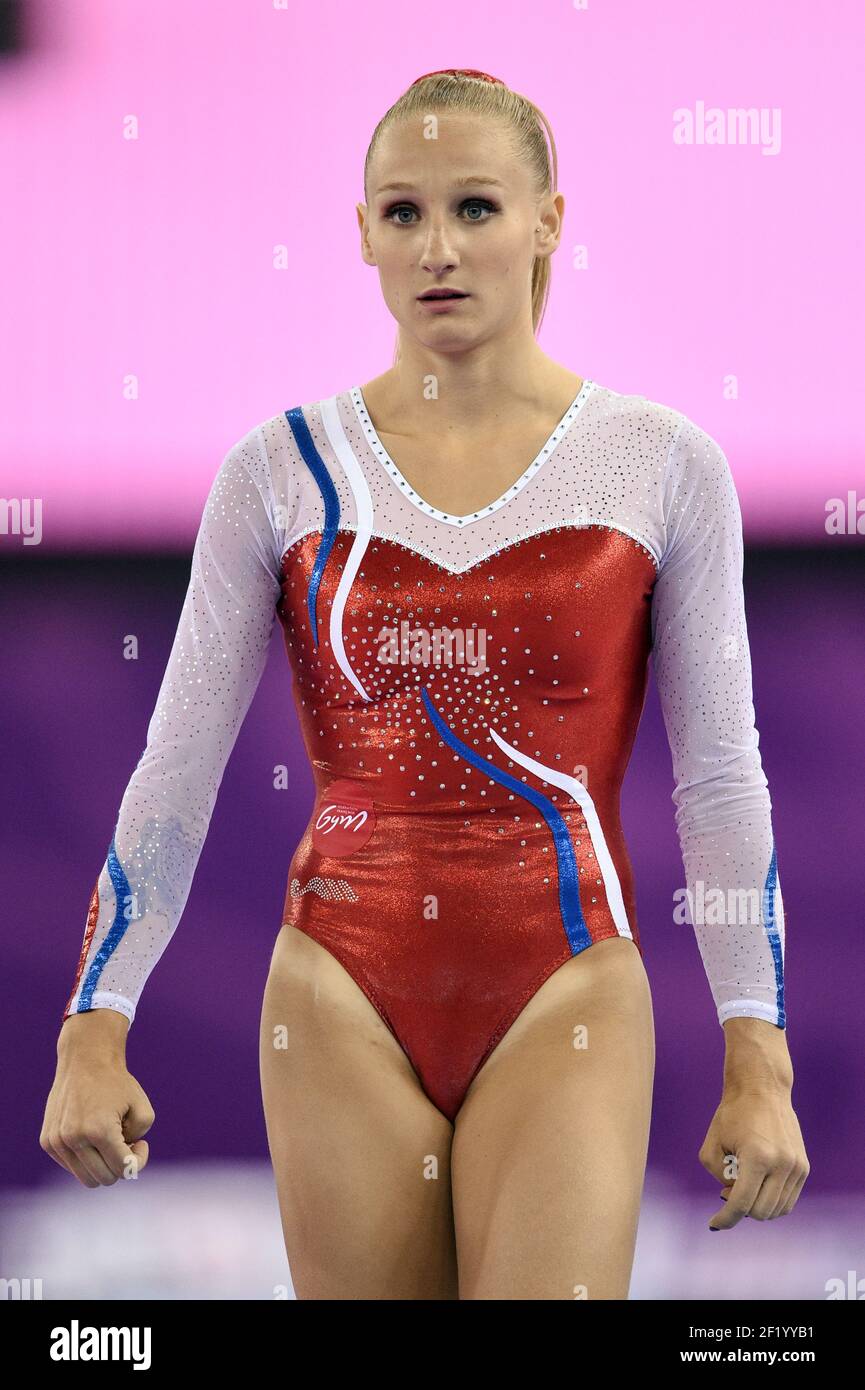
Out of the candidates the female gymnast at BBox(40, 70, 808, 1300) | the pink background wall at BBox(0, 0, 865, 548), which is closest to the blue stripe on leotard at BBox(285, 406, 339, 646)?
the female gymnast at BBox(40, 70, 808, 1300)

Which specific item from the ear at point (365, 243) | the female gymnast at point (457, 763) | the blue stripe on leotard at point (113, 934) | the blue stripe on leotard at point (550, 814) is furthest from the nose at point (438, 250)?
the blue stripe on leotard at point (113, 934)

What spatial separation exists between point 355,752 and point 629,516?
0.39 meters

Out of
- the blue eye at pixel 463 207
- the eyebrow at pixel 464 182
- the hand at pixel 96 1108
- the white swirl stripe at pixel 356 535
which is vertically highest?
the eyebrow at pixel 464 182

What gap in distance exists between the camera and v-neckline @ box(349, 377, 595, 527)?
1.79 m

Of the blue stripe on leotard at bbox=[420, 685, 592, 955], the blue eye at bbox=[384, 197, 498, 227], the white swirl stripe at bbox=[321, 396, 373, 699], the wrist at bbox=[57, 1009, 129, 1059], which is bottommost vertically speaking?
the wrist at bbox=[57, 1009, 129, 1059]

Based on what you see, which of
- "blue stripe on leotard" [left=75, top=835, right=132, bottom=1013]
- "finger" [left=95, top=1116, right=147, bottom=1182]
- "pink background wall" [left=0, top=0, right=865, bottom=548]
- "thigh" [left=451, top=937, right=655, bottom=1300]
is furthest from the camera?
"pink background wall" [left=0, top=0, right=865, bottom=548]

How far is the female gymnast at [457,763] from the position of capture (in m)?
1.63

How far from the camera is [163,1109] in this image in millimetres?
2740

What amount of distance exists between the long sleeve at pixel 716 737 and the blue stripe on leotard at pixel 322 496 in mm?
359

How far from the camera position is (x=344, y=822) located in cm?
176

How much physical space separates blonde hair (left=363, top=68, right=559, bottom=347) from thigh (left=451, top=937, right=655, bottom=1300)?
2.81 feet

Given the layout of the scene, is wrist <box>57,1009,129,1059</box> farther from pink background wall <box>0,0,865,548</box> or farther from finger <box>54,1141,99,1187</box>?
pink background wall <box>0,0,865,548</box>

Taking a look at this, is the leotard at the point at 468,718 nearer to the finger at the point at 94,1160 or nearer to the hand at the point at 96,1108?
the hand at the point at 96,1108
